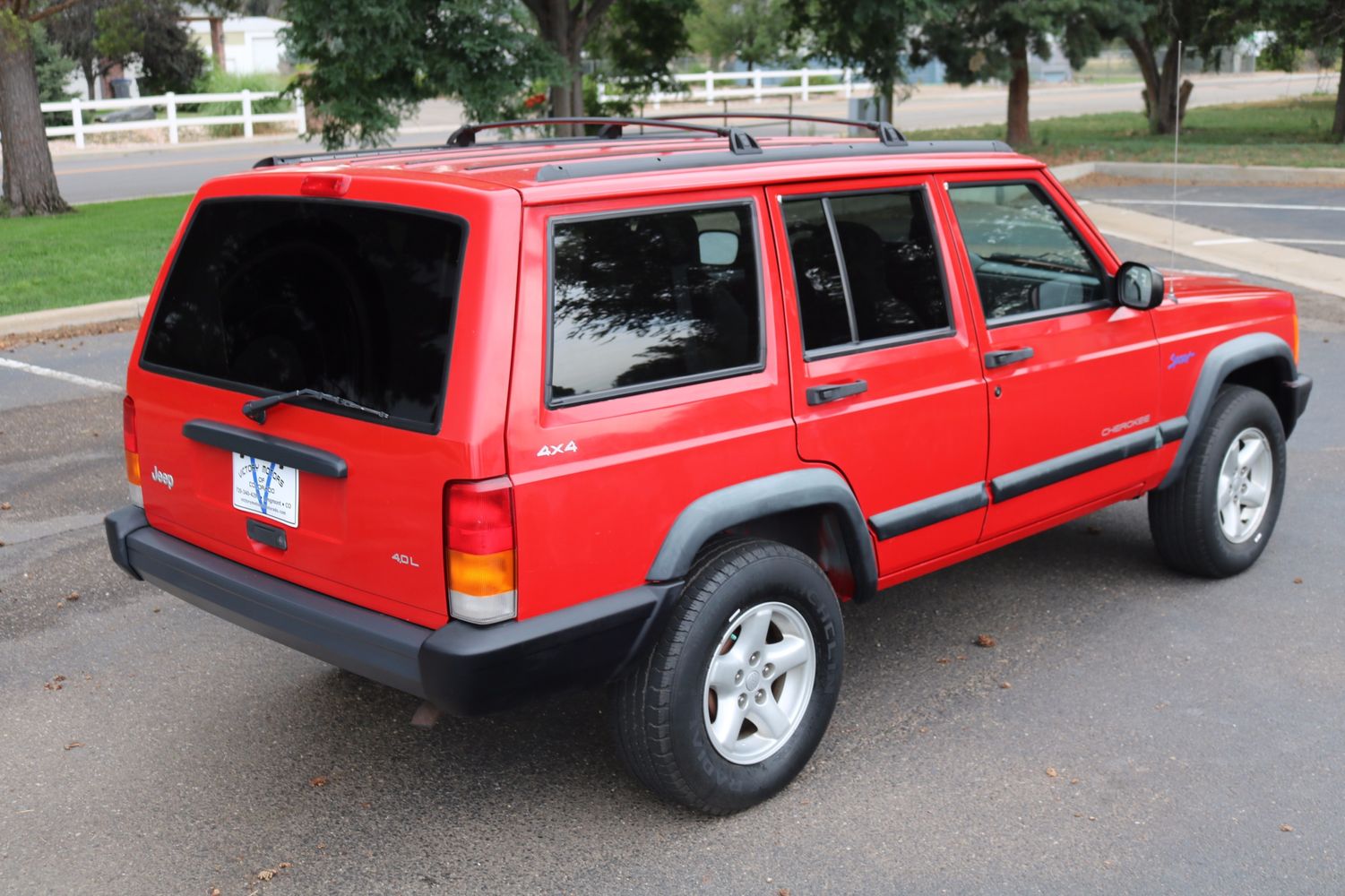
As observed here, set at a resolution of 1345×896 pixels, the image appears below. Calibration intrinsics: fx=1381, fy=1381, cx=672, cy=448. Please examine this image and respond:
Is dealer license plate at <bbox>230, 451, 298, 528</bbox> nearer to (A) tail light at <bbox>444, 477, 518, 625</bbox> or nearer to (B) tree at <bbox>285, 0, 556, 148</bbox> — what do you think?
(A) tail light at <bbox>444, 477, 518, 625</bbox>

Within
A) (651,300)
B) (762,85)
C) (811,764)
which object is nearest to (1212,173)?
(811,764)

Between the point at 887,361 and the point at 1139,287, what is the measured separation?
1238 millimetres

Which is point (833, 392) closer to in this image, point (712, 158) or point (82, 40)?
point (712, 158)

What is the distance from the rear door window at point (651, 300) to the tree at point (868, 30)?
48.8ft

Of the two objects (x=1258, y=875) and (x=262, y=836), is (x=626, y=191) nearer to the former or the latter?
(x=262, y=836)

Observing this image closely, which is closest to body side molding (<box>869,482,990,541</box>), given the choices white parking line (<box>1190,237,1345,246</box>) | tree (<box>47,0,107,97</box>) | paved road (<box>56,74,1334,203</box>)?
white parking line (<box>1190,237,1345,246</box>)

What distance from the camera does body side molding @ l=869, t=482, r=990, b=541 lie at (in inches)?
166

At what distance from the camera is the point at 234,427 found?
3820 millimetres

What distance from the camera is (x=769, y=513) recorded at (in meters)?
3.80

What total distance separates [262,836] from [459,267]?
169 cm

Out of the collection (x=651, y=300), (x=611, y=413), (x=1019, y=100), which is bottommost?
(x=611, y=413)

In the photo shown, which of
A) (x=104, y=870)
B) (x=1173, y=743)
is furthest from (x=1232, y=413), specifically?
(x=104, y=870)

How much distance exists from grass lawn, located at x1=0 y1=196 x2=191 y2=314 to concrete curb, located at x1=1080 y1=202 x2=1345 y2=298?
9687mm

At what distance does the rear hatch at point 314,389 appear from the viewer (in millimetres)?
3393
